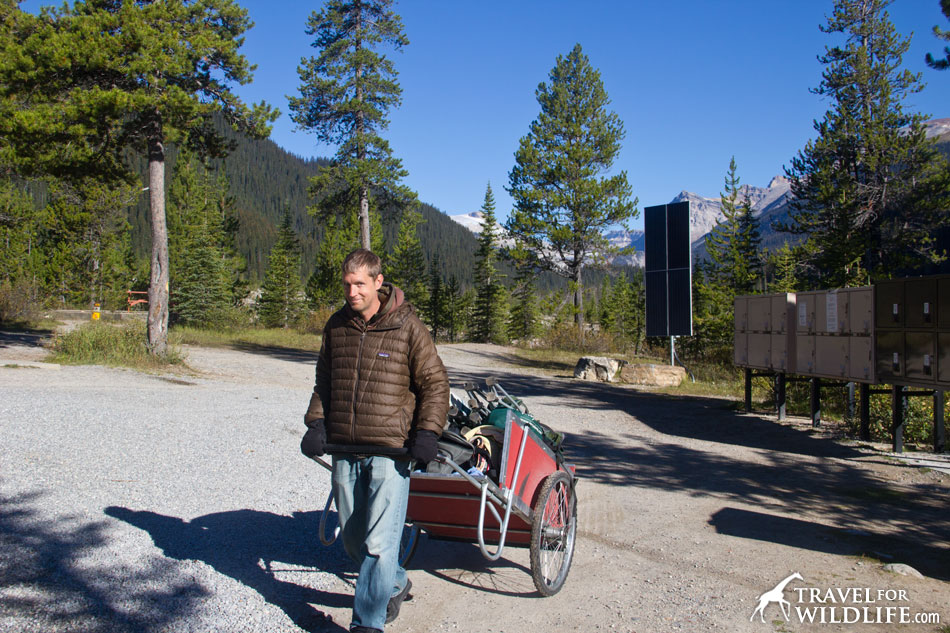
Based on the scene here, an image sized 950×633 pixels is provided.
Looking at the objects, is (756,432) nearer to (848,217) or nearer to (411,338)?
(411,338)

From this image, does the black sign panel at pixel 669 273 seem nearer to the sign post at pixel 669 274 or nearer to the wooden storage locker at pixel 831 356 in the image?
the sign post at pixel 669 274

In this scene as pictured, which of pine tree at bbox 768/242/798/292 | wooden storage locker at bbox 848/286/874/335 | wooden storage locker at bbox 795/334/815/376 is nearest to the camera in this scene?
wooden storage locker at bbox 848/286/874/335

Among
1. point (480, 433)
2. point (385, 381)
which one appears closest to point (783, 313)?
point (480, 433)

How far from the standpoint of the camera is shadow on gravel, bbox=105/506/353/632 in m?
3.80

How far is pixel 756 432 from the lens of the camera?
33.8 feet

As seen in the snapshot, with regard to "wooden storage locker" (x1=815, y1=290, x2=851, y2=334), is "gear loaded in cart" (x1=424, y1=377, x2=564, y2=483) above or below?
below

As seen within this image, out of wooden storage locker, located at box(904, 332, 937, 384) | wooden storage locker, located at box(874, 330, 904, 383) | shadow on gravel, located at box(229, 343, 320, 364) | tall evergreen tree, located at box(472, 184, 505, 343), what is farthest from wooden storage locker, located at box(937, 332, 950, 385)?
tall evergreen tree, located at box(472, 184, 505, 343)

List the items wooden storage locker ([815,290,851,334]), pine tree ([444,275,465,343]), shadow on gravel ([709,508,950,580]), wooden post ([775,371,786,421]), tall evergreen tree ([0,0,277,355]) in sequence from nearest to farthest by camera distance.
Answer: shadow on gravel ([709,508,950,580])
wooden storage locker ([815,290,851,334])
wooden post ([775,371,786,421])
tall evergreen tree ([0,0,277,355])
pine tree ([444,275,465,343])

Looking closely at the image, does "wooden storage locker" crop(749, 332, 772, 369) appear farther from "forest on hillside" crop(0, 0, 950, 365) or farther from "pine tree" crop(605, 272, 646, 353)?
"pine tree" crop(605, 272, 646, 353)

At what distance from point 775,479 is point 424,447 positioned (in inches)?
225

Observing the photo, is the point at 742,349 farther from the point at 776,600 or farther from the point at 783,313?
the point at 776,600

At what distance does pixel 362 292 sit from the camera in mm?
3324

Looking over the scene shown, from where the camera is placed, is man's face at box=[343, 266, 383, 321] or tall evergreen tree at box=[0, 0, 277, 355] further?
tall evergreen tree at box=[0, 0, 277, 355]

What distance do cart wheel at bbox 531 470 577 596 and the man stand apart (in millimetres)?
894
